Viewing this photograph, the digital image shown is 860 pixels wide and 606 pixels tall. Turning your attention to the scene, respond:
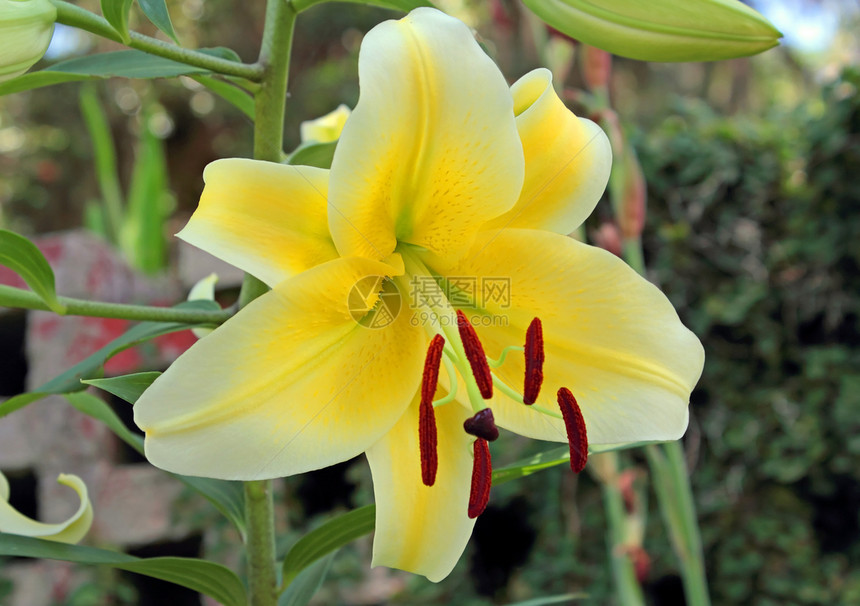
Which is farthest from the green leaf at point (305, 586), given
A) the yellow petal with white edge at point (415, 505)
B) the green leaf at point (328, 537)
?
the yellow petal with white edge at point (415, 505)

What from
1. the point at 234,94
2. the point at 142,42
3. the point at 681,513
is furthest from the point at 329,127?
the point at 681,513

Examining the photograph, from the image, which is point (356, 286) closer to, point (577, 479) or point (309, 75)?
point (577, 479)

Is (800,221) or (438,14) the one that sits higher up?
(438,14)

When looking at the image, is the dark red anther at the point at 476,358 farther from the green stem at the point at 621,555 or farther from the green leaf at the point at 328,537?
the green stem at the point at 621,555

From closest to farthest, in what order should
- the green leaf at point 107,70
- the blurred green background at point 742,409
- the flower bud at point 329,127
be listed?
the green leaf at point 107,70, the flower bud at point 329,127, the blurred green background at point 742,409

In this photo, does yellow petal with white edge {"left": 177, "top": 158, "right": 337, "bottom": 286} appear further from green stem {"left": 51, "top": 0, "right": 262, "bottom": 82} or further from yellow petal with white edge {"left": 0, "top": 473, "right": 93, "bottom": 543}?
yellow petal with white edge {"left": 0, "top": 473, "right": 93, "bottom": 543}

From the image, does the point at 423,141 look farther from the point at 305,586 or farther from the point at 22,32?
the point at 305,586

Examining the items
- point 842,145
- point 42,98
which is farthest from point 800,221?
point 42,98
